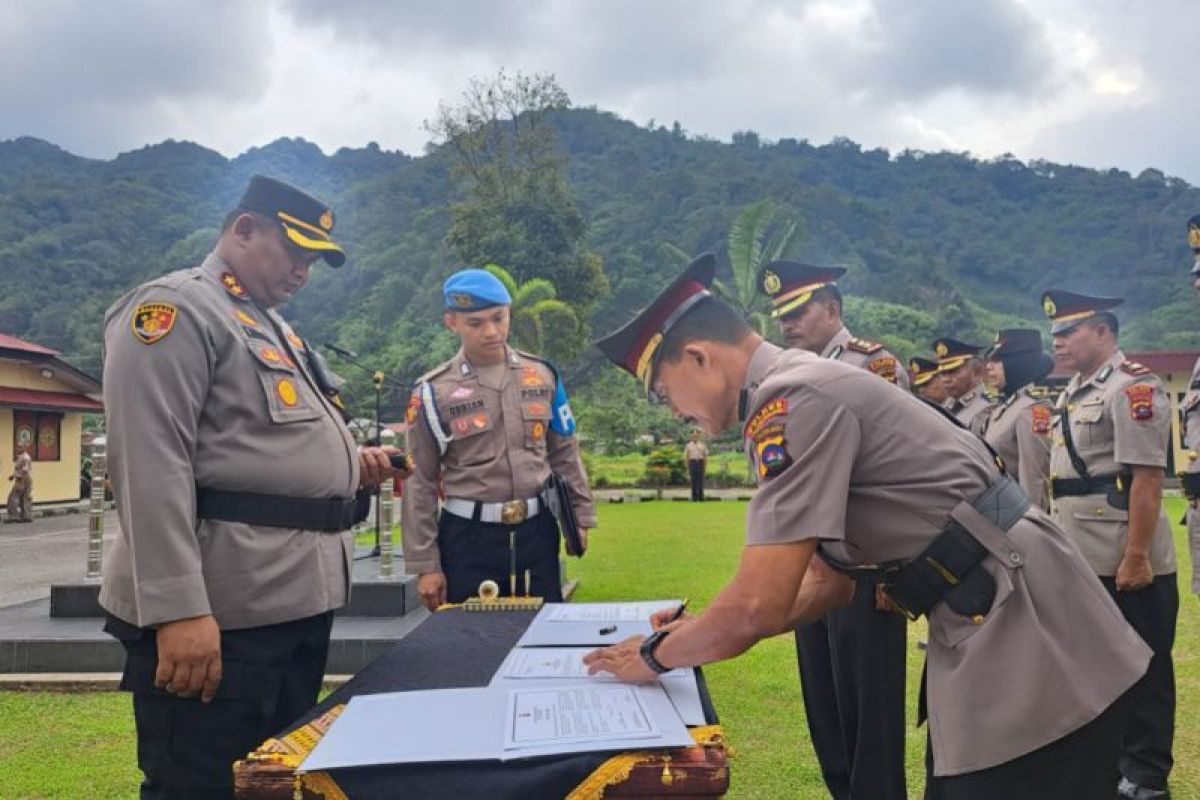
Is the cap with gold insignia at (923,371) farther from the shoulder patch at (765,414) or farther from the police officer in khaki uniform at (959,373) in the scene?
the shoulder patch at (765,414)

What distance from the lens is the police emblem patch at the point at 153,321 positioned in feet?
6.22

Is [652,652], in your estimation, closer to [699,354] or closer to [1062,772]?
[699,354]

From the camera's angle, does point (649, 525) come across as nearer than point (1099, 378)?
No

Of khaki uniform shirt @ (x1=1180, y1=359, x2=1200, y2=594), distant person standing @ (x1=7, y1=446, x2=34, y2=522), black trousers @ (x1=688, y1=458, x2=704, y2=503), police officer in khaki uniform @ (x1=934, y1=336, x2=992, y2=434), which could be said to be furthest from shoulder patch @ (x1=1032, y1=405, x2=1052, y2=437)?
distant person standing @ (x1=7, y1=446, x2=34, y2=522)

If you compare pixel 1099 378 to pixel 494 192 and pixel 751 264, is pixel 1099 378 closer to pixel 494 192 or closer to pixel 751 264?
pixel 751 264

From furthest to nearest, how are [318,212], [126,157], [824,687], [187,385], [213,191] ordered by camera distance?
[126,157]
[213,191]
[824,687]
[318,212]
[187,385]

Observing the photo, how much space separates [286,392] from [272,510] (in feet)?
0.98

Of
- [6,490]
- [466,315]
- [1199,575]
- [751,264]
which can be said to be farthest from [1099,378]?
[751,264]

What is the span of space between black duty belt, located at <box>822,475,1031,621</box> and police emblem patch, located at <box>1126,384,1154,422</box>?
91.7 inches

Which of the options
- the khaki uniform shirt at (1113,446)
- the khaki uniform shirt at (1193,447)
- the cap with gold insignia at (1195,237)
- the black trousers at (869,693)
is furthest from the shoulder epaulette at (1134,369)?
the black trousers at (869,693)

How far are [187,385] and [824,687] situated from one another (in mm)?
2474

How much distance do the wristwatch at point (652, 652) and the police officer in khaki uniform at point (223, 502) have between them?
90 cm

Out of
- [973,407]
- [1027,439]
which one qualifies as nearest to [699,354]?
[1027,439]

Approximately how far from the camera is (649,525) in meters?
13.4
